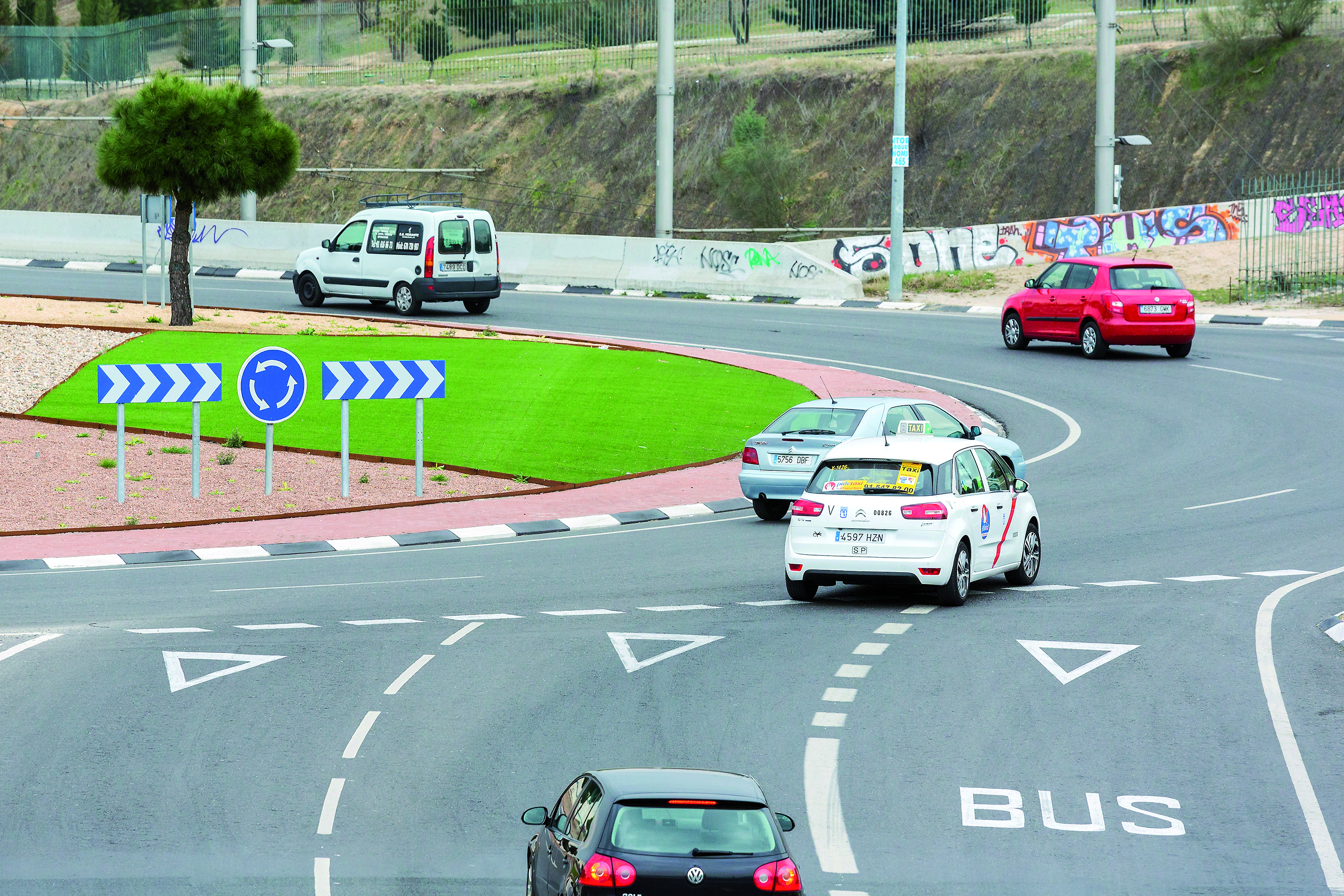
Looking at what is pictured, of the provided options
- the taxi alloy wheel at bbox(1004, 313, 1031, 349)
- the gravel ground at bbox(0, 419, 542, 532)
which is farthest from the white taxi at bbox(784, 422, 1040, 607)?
the taxi alloy wheel at bbox(1004, 313, 1031, 349)

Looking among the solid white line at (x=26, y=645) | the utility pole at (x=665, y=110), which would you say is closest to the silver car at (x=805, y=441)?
the solid white line at (x=26, y=645)

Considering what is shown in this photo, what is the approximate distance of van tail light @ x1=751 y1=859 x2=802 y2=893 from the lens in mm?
7004

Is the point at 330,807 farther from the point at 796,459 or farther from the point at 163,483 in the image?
the point at 163,483

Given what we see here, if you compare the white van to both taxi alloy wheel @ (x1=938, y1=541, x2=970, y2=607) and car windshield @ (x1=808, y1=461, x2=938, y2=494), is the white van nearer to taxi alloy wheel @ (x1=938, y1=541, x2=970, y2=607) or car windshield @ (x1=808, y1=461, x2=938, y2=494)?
car windshield @ (x1=808, y1=461, x2=938, y2=494)

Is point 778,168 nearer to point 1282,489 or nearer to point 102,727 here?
point 1282,489

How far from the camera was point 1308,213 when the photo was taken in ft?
148

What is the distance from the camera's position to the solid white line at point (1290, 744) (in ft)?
30.3

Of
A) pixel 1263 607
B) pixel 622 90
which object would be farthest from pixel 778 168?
pixel 1263 607

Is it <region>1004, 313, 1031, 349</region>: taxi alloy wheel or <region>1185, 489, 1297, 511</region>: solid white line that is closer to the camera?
<region>1185, 489, 1297, 511</region>: solid white line

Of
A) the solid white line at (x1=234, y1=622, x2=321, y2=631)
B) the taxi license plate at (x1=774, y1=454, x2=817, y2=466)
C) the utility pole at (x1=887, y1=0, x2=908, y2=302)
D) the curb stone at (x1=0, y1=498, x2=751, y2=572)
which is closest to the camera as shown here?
the solid white line at (x1=234, y1=622, x2=321, y2=631)

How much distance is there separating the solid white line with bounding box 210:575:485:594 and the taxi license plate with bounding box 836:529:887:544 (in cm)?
381

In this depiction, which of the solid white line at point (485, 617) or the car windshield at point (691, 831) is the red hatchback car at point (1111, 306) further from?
the car windshield at point (691, 831)

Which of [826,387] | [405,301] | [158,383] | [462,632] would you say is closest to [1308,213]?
[826,387]

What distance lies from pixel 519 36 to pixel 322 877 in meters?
65.2
